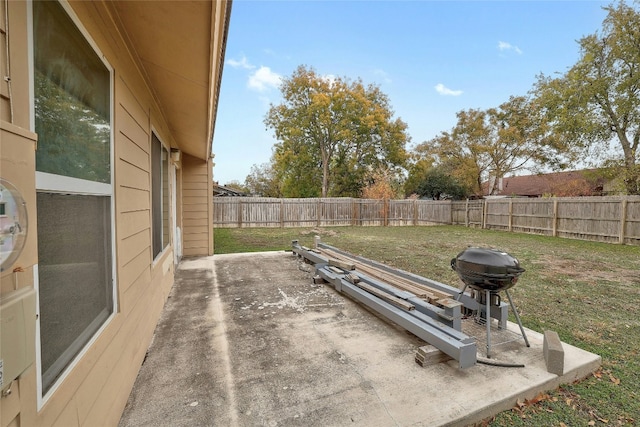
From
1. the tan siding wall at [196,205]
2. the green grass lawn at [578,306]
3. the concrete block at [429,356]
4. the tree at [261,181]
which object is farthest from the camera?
the tree at [261,181]

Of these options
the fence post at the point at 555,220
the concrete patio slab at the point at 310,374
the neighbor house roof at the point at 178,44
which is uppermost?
the neighbor house roof at the point at 178,44

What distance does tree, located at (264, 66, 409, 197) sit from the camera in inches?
834

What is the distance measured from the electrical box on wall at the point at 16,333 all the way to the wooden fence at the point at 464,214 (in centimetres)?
1336

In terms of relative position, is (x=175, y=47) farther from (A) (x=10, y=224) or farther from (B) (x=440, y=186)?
(B) (x=440, y=186)

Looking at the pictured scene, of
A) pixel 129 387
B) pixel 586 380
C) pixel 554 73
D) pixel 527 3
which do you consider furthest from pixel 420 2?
pixel 129 387

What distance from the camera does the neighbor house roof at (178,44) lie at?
4.79 feet

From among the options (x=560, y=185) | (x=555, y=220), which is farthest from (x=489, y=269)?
(x=560, y=185)

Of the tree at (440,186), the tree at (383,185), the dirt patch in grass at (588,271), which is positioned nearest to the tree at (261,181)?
the tree at (383,185)

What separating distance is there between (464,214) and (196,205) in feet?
47.9

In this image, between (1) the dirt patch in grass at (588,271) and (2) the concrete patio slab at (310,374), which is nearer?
(2) the concrete patio slab at (310,374)

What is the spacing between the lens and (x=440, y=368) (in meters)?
2.21

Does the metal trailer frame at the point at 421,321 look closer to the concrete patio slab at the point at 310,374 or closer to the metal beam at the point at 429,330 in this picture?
the metal beam at the point at 429,330

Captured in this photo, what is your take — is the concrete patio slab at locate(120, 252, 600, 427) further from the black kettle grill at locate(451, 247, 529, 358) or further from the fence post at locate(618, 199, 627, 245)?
the fence post at locate(618, 199, 627, 245)

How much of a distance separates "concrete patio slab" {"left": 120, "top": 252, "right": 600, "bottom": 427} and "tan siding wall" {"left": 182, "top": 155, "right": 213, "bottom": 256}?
3.39m
